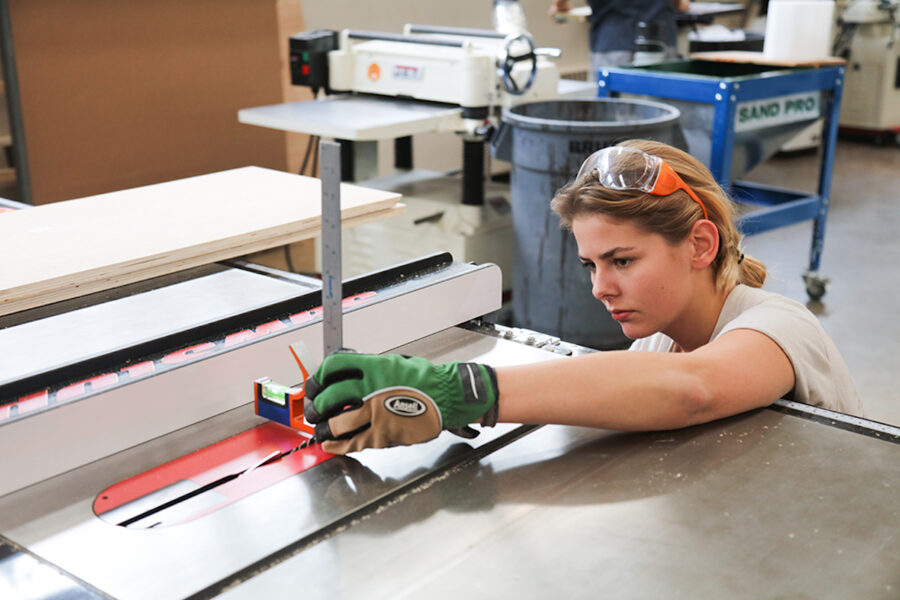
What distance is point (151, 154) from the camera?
11.2 feet

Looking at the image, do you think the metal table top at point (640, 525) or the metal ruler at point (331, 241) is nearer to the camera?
the metal table top at point (640, 525)

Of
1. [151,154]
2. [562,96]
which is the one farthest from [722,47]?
[151,154]

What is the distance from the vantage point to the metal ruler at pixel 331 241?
3.06 ft

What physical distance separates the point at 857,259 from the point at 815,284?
0.73 meters

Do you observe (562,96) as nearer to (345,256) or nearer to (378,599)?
(345,256)

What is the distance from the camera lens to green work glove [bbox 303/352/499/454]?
3.08 ft

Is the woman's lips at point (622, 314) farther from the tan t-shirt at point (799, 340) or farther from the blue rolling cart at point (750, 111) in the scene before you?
the blue rolling cart at point (750, 111)

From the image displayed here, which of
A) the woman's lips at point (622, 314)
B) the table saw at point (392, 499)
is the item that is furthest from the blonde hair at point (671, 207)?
the table saw at point (392, 499)

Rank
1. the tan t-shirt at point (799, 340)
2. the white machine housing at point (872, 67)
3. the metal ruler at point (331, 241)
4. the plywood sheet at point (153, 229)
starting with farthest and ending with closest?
the white machine housing at point (872, 67), the plywood sheet at point (153, 229), the tan t-shirt at point (799, 340), the metal ruler at point (331, 241)

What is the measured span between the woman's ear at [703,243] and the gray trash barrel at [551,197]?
1536mm

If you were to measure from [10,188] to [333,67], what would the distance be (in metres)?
1.17

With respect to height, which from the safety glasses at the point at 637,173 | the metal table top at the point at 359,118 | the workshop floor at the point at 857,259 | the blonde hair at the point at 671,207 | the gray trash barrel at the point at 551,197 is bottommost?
the workshop floor at the point at 857,259

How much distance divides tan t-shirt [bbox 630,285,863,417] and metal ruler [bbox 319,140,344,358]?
1.57 ft

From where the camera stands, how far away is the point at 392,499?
0.92 metres
